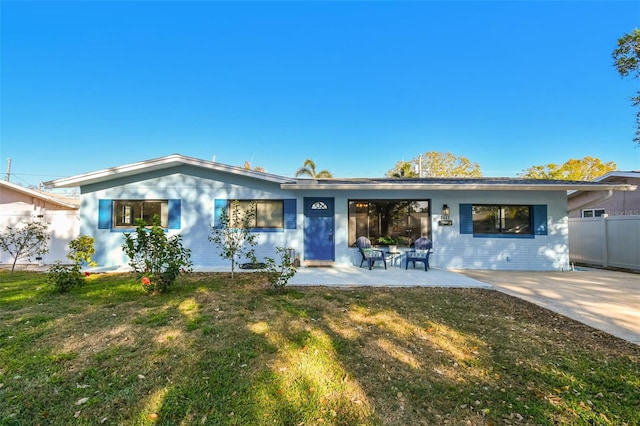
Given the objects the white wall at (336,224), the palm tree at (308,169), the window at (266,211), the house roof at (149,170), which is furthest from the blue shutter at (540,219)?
the palm tree at (308,169)

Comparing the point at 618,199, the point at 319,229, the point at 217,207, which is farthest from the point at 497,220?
the point at 217,207

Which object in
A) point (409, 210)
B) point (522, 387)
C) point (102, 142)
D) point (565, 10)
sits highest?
point (565, 10)

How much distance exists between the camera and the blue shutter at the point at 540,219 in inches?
342

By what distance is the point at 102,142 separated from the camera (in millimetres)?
15703

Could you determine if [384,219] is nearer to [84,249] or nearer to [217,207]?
[217,207]

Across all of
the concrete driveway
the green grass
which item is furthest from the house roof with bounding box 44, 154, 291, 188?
the concrete driveway

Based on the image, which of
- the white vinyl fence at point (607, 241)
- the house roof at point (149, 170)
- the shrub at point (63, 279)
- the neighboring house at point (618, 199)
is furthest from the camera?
the neighboring house at point (618, 199)

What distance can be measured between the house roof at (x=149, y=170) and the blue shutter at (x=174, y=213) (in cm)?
119

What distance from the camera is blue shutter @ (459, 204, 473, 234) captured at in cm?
880

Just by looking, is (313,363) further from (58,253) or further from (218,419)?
(58,253)

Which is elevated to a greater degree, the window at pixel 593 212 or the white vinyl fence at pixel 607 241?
the window at pixel 593 212

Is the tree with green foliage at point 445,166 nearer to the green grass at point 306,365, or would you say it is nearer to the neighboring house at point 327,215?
the neighboring house at point 327,215

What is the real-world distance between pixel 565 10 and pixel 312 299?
11544mm

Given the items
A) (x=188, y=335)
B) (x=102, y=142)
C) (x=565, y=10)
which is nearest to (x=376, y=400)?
(x=188, y=335)
